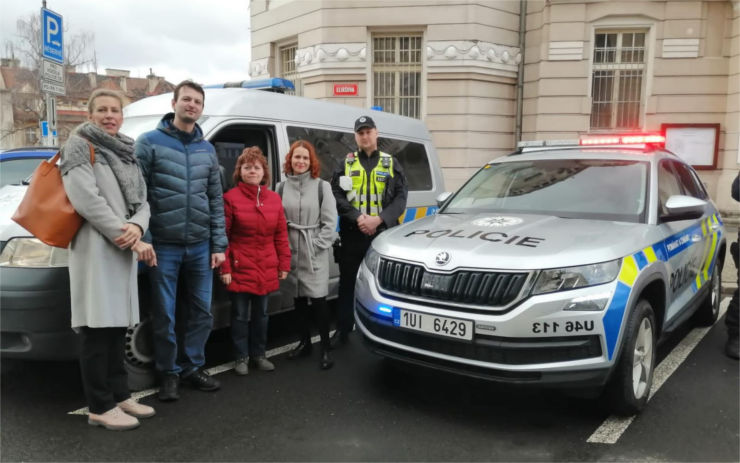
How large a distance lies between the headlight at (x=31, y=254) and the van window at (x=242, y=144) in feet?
4.78

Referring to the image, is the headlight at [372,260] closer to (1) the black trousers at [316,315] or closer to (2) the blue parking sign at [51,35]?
(1) the black trousers at [316,315]

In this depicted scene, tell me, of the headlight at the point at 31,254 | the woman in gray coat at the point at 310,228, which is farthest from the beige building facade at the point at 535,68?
the headlight at the point at 31,254

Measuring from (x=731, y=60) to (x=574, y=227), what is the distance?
1190 centimetres

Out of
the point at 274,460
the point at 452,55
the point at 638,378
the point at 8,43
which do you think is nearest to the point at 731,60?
the point at 452,55

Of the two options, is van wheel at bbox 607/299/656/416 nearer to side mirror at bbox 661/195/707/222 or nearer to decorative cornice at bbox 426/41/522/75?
side mirror at bbox 661/195/707/222

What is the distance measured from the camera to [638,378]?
11.0 feet

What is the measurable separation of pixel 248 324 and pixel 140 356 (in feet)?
2.58

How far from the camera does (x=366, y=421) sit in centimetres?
333

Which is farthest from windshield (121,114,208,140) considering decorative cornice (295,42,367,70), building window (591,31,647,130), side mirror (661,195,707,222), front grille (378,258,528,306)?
building window (591,31,647,130)

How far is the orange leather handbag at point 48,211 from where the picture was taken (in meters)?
2.88

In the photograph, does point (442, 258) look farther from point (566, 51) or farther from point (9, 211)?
point (566, 51)

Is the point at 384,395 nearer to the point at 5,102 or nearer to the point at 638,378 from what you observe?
the point at 638,378

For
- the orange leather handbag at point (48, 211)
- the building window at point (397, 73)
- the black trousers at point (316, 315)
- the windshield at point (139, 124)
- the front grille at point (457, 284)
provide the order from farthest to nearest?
the building window at point (397, 73) → the black trousers at point (316, 315) → the windshield at point (139, 124) → the front grille at point (457, 284) → the orange leather handbag at point (48, 211)

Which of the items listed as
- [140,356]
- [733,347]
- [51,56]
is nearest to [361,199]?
[140,356]
